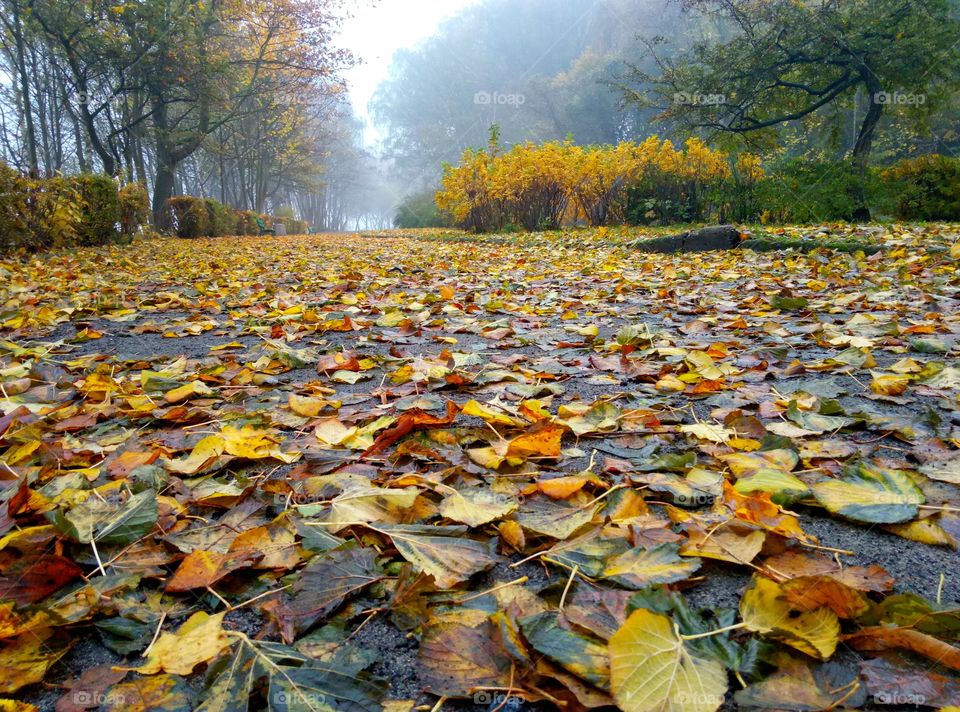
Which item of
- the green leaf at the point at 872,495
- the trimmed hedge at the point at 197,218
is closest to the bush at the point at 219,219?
the trimmed hedge at the point at 197,218

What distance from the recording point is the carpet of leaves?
2.10 feet

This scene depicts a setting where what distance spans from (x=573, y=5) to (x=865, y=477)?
50480mm

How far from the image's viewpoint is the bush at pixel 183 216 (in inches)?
535

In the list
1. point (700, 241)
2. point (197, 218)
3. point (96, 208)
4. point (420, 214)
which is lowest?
point (700, 241)

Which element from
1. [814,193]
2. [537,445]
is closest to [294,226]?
[814,193]

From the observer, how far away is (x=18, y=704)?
0.62 meters

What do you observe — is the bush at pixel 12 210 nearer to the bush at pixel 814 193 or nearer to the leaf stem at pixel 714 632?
the leaf stem at pixel 714 632

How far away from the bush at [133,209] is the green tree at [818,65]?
10.2m

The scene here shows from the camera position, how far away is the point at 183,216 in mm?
13594

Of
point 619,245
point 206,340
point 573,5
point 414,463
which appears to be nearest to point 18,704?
point 414,463

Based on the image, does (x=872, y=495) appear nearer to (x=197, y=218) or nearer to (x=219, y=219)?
(x=197, y=218)

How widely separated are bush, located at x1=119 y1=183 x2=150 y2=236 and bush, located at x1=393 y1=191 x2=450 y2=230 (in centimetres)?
1207

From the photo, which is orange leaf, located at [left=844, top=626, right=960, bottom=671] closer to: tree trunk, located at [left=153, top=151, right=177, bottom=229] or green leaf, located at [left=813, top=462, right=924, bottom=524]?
green leaf, located at [left=813, top=462, right=924, bottom=524]

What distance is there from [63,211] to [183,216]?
6179 millimetres
